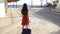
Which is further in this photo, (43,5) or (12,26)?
(43,5)

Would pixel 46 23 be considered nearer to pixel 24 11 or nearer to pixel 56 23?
pixel 56 23

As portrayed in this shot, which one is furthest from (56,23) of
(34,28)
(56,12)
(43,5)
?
(43,5)

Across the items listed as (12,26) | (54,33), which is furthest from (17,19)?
(54,33)

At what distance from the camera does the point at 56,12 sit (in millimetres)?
5547

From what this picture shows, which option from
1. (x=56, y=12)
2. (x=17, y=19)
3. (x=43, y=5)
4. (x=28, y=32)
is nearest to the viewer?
(x=28, y=32)

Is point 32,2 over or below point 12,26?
over

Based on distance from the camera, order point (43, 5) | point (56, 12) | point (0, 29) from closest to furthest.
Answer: point (0, 29) → point (56, 12) → point (43, 5)

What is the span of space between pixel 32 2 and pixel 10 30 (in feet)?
11.8

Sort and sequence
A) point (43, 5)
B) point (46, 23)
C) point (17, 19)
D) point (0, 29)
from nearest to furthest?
point (0, 29), point (46, 23), point (17, 19), point (43, 5)

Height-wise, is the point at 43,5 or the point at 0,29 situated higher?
the point at 43,5

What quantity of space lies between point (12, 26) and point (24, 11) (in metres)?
1.06

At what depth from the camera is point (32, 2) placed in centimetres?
715

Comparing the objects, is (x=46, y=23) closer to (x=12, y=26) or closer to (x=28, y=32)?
(x=12, y=26)

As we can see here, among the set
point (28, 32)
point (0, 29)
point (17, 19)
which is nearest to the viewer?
point (28, 32)
